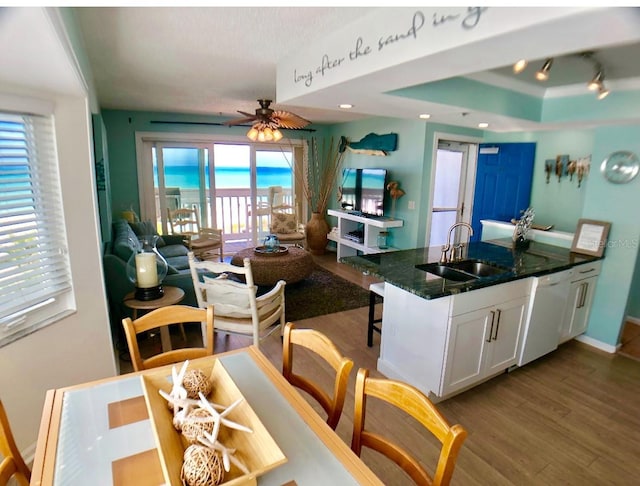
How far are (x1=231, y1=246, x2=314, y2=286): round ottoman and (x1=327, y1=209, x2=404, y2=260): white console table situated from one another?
1.20 metres

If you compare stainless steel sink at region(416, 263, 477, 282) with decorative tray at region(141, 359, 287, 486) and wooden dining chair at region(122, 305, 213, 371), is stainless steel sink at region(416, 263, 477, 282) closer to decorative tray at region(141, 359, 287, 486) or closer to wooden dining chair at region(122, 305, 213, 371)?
wooden dining chair at region(122, 305, 213, 371)

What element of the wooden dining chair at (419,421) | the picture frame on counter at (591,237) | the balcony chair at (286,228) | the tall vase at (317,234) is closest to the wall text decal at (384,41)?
the wooden dining chair at (419,421)

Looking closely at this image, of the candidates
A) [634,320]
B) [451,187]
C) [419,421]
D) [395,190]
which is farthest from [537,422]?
[451,187]

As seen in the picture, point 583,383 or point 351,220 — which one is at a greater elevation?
point 351,220

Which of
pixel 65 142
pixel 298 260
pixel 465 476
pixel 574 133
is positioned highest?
pixel 574 133

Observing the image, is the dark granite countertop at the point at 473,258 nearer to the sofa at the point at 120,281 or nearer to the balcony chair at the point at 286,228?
the sofa at the point at 120,281

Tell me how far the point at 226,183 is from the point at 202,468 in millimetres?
5827

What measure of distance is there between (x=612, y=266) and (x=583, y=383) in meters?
1.09

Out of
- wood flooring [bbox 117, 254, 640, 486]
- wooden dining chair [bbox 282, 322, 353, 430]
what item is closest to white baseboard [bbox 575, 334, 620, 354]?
wood flooring [bbox 117, 254, 640, 486]

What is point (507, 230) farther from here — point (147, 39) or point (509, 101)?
point (147, 39)

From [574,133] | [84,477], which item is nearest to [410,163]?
[574,133]

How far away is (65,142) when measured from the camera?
1.94 metres

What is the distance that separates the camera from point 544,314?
8.89ft

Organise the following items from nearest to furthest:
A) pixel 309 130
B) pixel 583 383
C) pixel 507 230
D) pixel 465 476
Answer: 1. pixel 465 476
2. pixel 583 383
3. pixel 507 230
4. pixel 309 130
